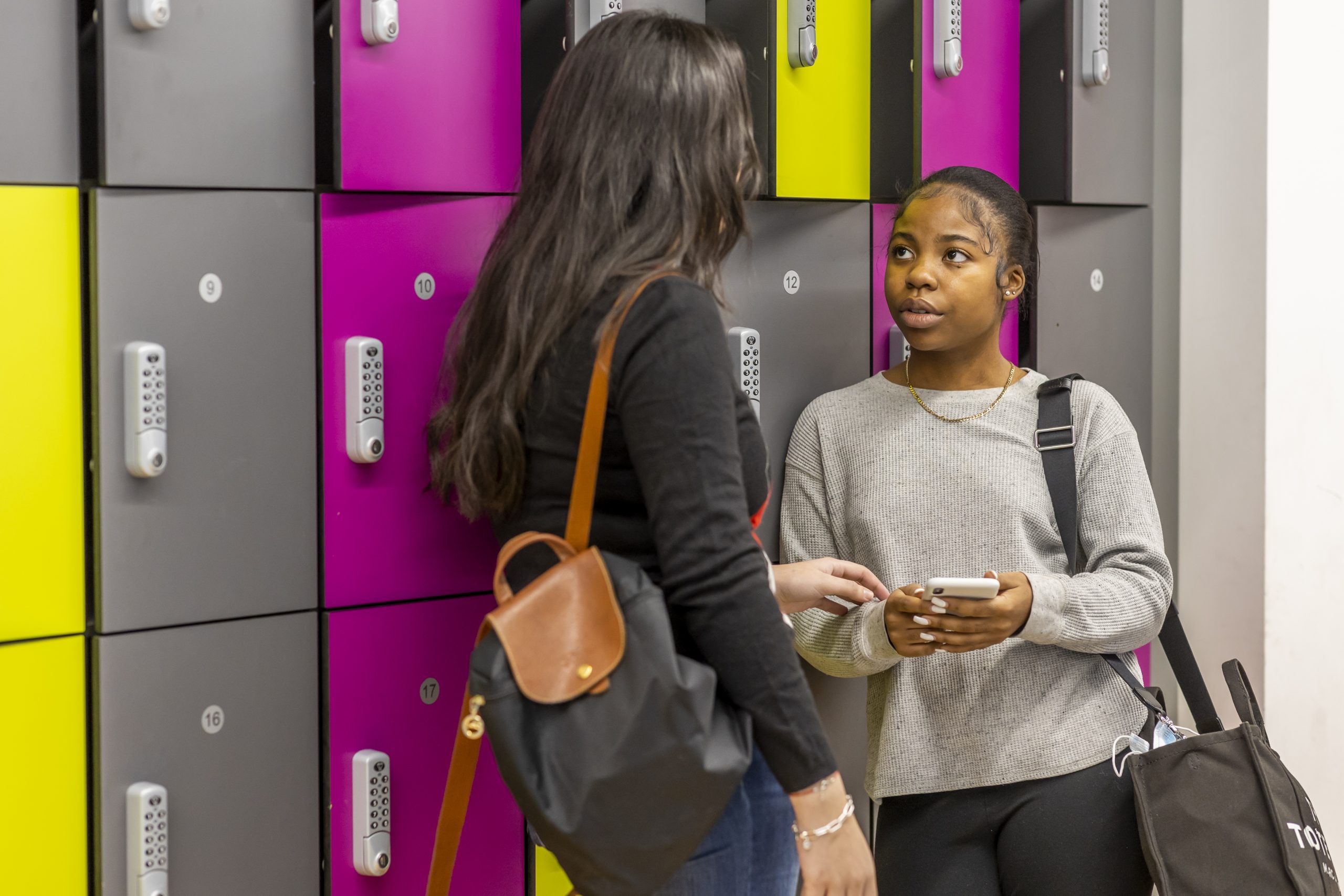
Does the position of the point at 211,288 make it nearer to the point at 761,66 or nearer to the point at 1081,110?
the point at 761,66

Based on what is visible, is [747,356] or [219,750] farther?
[747,356]

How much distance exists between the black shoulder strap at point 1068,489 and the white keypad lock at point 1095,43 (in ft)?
2.60

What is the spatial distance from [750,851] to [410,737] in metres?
0.69

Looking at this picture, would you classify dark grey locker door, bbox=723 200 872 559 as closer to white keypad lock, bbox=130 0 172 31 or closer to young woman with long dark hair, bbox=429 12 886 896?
→ young woman with long dark hair, bbox=429 12 886 896

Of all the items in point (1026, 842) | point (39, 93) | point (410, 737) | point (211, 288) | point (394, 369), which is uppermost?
point (39, 93)

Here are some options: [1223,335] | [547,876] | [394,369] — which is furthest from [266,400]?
[1223,335]

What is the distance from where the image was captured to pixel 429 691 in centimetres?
181

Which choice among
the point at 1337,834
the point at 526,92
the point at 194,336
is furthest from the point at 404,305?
the point at 1337,834

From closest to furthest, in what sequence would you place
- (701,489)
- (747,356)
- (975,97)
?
(701,489), (747,356), (975,97)

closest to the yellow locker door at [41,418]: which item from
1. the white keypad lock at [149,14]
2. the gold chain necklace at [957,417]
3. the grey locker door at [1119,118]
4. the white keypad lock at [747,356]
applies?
the white keypad lock at [149,14]

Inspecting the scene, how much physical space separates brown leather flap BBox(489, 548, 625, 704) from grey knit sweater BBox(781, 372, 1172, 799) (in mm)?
623

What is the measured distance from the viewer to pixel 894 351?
7.24ft

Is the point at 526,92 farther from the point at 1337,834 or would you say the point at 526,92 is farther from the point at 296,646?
the point at 1337,834

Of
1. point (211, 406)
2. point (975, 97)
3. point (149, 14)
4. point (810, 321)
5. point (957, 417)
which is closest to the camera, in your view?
point (149, 14)
